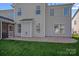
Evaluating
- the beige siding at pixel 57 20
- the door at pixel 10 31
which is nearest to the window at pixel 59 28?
the beige siding at pixel 57 20

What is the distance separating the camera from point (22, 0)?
15.0 metres

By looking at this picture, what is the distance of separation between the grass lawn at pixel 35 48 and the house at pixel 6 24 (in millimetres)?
284

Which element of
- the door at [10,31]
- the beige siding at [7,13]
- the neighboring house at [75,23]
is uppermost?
the beige siding at [7,13]

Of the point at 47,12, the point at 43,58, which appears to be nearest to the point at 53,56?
the point at 43,58

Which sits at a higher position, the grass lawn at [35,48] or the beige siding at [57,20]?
the beige siding at [57,20]

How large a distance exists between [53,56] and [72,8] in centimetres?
182

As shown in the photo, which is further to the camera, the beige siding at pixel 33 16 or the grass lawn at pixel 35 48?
the beige siding at pixel 33 16

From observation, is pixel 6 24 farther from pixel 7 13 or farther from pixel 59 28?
pixel 59 28

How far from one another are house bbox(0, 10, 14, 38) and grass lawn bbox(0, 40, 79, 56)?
0.28 m

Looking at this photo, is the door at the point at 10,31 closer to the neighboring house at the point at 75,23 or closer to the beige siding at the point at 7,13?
the beige siding at the point at 7,13

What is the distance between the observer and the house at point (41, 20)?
1505 centimetres

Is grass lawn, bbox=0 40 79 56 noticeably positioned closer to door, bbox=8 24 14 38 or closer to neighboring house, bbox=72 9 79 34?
door, bbox=8 24 14 38

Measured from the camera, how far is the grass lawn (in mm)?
14938

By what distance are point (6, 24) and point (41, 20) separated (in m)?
1.25
